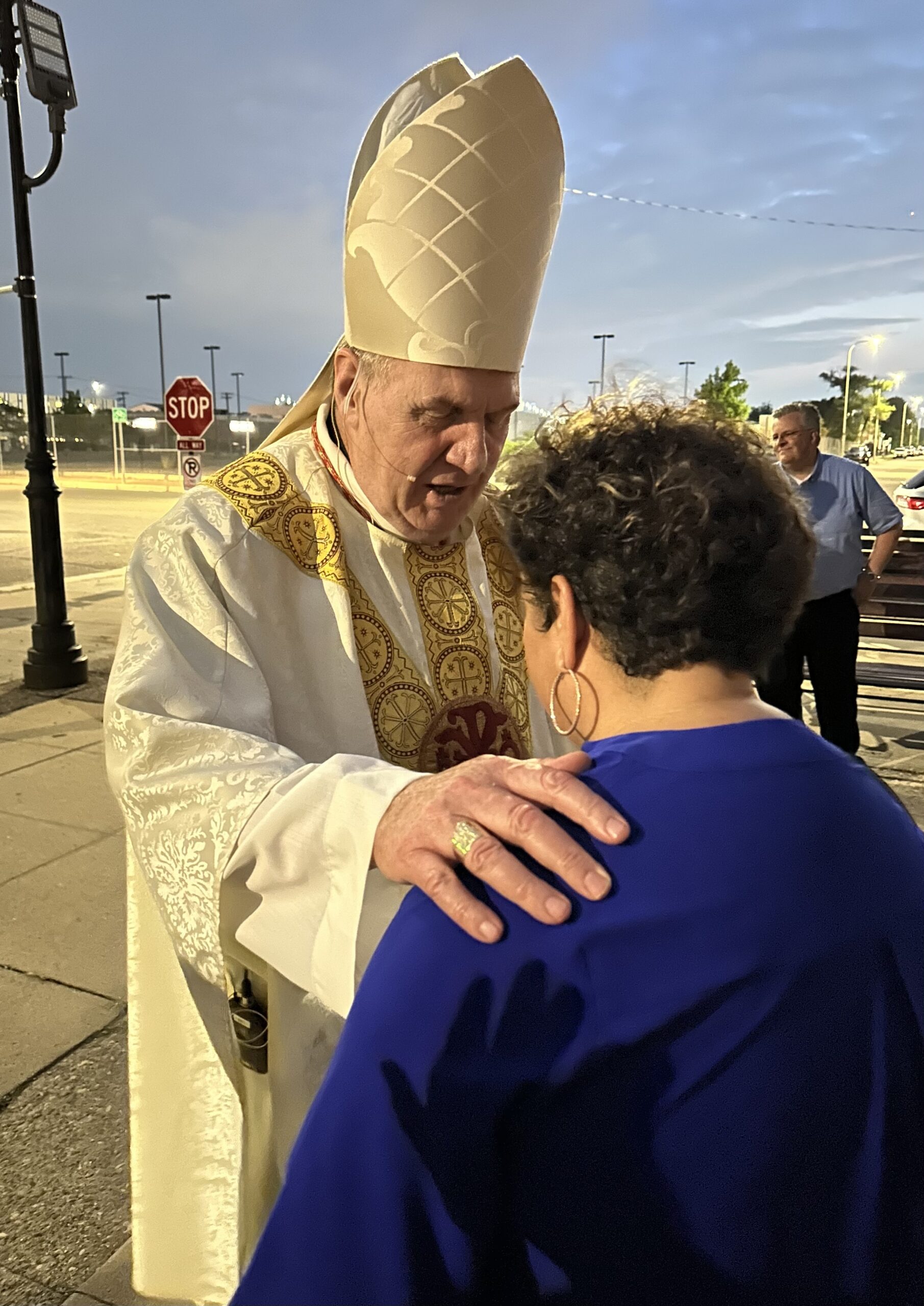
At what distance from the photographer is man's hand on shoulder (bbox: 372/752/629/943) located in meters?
0.86

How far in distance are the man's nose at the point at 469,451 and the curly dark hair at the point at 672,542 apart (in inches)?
25.0

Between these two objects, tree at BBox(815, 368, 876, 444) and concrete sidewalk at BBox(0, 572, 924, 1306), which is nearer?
concrete sidewalk at BBox(0, 572, 924, 1306)

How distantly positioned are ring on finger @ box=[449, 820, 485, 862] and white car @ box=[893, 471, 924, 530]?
15273 mm

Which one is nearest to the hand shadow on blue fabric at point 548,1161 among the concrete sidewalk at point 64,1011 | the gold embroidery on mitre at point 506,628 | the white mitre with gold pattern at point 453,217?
the gold embroidery on mitre at point 506,628

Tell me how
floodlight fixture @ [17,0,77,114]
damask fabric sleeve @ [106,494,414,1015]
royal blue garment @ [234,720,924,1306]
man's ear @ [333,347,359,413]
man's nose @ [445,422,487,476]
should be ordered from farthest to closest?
1. floodlight fixture @ [17,0,77,114]
2. man's ear @ [333,347,359,413]
3. man's nose @ [445,422,487,476]
4. damask fabric sleeve @ [106,494,414,1015]
5. royal blue garment @ [234,720,924,1306]

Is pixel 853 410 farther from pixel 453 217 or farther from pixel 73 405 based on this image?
pixel 453 217

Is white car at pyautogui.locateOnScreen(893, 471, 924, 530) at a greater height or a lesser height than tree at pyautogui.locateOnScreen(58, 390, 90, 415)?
lesser

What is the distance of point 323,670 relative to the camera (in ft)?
5.67

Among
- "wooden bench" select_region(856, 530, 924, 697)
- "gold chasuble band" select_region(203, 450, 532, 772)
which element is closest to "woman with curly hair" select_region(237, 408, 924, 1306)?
"gold chasuble band" select_region(203, 450, 532, 772)

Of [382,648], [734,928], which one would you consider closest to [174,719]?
[382,648]

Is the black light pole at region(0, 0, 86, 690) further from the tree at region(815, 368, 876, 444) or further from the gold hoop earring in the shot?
the tree at region(815, 368, 876, 444)

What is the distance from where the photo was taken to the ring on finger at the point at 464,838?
975 millimetres

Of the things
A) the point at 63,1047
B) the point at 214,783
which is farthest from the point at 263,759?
the point at 63,1047

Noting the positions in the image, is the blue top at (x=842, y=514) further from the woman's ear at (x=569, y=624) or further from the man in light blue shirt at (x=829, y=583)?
the woman's ear at (x=569, y=624)
